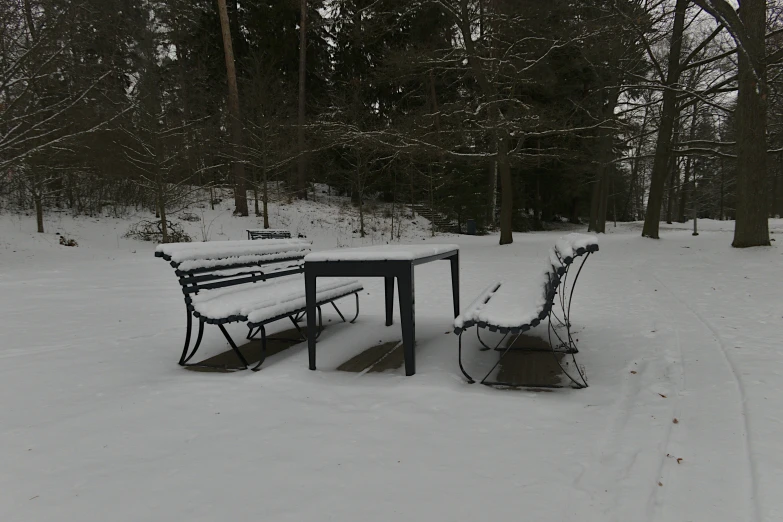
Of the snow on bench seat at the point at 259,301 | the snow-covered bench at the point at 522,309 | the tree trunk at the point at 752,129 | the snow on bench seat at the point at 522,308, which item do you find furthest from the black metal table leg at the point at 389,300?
the tree trunk at the point at 752,129

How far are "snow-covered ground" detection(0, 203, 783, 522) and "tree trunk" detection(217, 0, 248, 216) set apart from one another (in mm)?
15856

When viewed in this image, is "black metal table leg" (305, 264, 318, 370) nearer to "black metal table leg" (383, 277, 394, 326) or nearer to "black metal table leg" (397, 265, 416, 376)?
"black metal table leg" (397, 265, 416, 376)

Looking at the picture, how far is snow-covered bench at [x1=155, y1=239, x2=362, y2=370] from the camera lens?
12.0 ft

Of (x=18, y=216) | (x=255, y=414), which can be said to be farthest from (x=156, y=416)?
(x=18, y=216)

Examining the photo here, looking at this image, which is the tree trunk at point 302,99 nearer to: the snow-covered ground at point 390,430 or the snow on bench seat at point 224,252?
the snow on bench seat at point 224,252

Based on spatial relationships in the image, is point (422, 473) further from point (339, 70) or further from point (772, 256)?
point (339, 70)

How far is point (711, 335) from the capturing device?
462 centimetres

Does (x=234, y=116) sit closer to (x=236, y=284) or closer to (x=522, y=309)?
(x=236, y=284)

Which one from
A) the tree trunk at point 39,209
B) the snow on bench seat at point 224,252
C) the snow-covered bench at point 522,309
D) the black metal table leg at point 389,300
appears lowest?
the black metal table leg at point 389,300

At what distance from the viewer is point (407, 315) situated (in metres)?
3.52

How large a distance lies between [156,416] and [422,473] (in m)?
1.80

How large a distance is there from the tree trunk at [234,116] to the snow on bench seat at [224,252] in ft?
51.3

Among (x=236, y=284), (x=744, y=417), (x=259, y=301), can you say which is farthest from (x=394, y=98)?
(x=744, y=417)

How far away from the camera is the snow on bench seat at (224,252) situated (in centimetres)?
375
